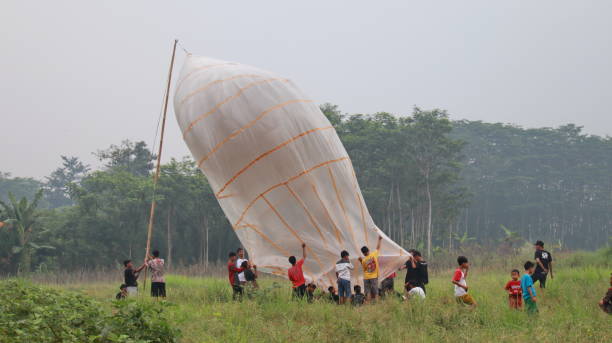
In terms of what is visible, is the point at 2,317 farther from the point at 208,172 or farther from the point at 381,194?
the point at 381,194

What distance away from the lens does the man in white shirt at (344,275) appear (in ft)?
38.8

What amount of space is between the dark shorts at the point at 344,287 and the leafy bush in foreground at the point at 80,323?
4.30m

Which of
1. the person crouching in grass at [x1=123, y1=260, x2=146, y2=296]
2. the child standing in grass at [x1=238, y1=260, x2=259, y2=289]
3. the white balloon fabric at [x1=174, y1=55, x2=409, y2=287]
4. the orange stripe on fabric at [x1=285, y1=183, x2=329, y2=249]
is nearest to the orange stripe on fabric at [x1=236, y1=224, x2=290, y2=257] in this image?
the white balloon fabric at [x1=174, y1=55, x2=409, y2=287]

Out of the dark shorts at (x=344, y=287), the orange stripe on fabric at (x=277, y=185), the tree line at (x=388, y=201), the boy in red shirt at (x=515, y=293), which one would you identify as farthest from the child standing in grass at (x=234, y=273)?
the tree line at (x=388, y=201)

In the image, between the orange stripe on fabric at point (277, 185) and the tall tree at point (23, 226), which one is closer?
the orange stripe on fabric at point (277, 185)

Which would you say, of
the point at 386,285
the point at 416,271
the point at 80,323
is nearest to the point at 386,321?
the point at 416,271

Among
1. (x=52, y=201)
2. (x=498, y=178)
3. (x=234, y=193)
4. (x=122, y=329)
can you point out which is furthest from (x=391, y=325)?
(x=52, y=201)

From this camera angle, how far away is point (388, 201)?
1768 inches

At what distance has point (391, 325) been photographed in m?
9.83

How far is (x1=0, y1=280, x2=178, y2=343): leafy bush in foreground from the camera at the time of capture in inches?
277

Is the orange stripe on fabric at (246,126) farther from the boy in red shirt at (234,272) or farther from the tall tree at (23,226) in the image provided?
the tall tree at (23,226)

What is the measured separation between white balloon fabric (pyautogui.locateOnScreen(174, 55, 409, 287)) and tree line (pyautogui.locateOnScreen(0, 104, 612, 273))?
2046 cm

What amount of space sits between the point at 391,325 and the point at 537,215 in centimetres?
5799

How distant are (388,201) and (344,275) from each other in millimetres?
33457
